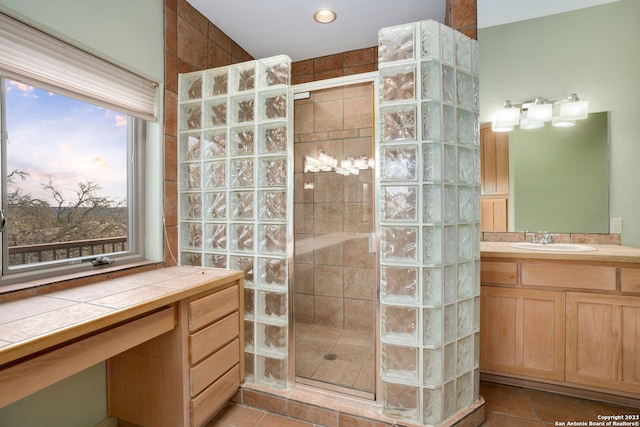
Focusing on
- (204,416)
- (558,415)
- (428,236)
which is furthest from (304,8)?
(558,415)

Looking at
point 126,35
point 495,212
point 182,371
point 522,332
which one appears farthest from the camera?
point 495,212

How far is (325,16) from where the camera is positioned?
2.20m

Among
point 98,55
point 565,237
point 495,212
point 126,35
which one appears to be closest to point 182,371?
point 98,55

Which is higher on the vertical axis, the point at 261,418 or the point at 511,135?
the point at 511,135

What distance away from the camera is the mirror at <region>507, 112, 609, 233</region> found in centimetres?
214

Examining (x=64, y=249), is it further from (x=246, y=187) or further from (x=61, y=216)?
(x=246, y=187)

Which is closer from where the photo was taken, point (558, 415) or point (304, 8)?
point (558, 415)

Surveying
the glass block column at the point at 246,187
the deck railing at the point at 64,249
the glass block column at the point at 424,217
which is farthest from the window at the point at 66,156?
the glass block column at the point at 424,217

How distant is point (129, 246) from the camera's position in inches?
73.9

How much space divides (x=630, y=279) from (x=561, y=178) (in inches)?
32.6

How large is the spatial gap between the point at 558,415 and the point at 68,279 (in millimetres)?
2771

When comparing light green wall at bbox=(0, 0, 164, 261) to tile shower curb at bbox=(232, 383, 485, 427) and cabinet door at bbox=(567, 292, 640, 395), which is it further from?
cabinet door at bbox=(567, 292, 640, 395)

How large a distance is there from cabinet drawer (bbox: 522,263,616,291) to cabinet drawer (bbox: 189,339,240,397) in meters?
1.87

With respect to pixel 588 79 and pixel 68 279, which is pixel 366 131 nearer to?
pixel 588 79
